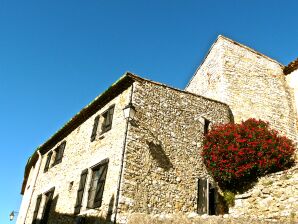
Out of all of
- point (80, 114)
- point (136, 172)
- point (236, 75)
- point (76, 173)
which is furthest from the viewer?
point (236, 75)

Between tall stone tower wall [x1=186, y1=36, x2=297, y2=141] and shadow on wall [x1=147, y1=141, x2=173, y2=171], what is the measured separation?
4930mm

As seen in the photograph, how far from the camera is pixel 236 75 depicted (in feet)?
53.3

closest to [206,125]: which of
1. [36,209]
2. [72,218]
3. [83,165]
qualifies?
[83,165]

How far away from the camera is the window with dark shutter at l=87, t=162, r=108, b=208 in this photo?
35.3 ft

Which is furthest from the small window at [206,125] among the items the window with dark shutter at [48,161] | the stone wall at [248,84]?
the window with dark shutter at [48,161]

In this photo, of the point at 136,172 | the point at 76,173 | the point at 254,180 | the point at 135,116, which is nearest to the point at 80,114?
the point at 76,173

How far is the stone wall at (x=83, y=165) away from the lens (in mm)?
10500

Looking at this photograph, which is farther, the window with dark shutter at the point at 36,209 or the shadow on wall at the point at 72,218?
the window with dark shutter at the point at 36,209

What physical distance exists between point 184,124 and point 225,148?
1.74 metres

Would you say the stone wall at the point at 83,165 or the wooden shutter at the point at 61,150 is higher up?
the wooden shutter at the point at 61,150

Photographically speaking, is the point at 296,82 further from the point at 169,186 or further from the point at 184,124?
the point at 169,186

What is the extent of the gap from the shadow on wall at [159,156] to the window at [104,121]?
74.4 inches

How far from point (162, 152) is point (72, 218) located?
4.04 metres

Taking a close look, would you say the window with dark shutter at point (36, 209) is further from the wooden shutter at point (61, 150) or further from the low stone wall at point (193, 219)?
the low stone wall at point (193, 219)
